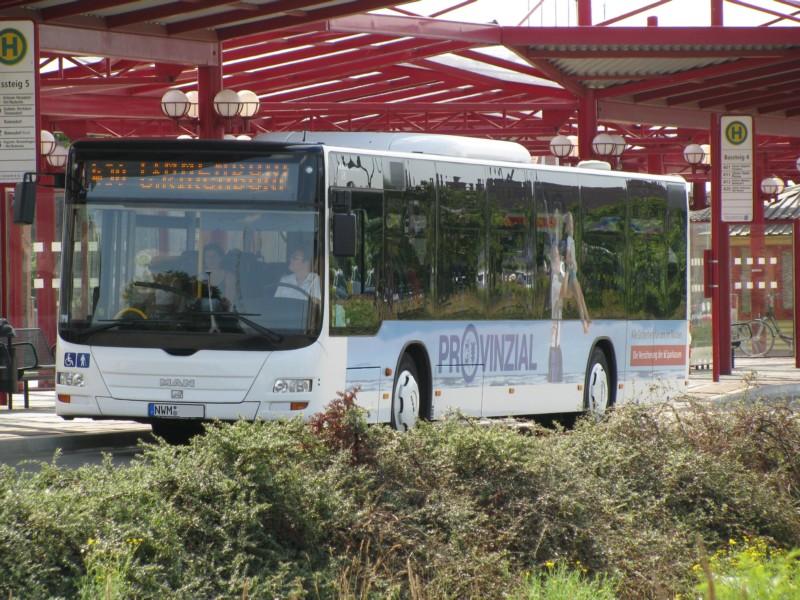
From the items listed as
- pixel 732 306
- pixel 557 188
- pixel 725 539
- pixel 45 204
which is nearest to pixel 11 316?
pixel 45 204

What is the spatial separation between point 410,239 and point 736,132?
1303cm

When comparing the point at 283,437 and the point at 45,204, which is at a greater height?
the point at 45,204

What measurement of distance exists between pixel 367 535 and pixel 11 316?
43.5ft

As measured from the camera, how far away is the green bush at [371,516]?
7.36m

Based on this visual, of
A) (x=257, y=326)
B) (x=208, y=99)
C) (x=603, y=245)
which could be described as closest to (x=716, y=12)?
(x=208, y=99)

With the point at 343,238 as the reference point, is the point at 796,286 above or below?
below

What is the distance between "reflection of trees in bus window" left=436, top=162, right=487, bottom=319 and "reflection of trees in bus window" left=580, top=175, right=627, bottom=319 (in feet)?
7.40

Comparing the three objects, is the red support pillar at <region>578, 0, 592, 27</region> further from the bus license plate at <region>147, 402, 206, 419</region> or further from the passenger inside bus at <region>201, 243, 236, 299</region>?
the bus license plate at <region>147, 402, 206, 419</region>

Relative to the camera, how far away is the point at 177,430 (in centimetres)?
1560

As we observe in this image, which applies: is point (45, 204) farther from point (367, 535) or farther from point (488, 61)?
point (367, 535)

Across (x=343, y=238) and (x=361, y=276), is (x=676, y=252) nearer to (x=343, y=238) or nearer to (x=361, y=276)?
(x=361, y=276)

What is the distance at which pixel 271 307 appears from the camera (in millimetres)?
→ 13391

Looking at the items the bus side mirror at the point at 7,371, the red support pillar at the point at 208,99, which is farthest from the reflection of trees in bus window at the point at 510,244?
the red support pillar at the point at 208,99

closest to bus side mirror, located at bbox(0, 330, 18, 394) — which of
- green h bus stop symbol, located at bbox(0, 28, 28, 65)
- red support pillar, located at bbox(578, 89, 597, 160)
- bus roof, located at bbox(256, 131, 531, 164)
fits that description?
green h bus stop symbol, located at bbox(0, 28, 28, 65)
